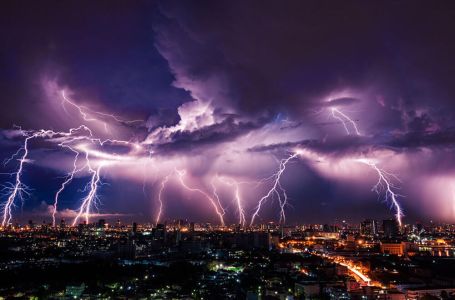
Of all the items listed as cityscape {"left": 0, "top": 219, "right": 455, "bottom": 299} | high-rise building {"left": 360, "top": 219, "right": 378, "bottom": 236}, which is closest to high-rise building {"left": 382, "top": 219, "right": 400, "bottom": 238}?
high-rise building {"left": 360, "top": 219, "right": 378, "bottom": 236}

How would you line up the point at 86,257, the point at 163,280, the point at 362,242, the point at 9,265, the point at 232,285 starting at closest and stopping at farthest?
the point at 232,285
the point at 163,280
the point at 9,265
the point at 86,257
the point at 362,242

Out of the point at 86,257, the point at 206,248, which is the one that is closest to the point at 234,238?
the point at 206,248

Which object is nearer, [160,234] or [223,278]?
[223,278]

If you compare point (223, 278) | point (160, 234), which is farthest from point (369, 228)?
point (223, 278)

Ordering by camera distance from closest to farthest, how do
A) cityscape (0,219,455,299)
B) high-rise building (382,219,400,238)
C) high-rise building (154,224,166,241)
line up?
1. cityscape (0,219,455,299)
2. high-rise building (154,224,166,241)
3. high-rise building (382,219,400,238)

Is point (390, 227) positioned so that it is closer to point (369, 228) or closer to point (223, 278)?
point (369, 228)

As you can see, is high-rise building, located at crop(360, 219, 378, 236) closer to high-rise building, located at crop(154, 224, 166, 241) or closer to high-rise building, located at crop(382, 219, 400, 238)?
high-rise building, located at crop(382, 219, 400, 238)

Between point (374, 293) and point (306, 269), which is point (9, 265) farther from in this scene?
point (374, 293)

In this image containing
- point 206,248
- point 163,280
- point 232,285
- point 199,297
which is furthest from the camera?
point 206,248

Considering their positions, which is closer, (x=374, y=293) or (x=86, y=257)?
(x=374, y=293)

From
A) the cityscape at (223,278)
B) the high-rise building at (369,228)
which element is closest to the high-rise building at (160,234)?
the cityscape at (223,278)

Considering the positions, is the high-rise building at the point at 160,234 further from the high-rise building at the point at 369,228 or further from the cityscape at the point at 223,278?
the high-rise building at the point at 369,228
